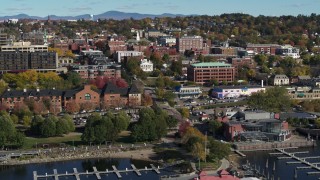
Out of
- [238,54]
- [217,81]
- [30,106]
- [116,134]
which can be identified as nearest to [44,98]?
[30,106]

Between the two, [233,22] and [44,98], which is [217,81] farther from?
[233,22]

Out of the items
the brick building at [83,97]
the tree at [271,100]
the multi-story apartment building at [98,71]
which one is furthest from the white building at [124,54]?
the tree at [271,100]

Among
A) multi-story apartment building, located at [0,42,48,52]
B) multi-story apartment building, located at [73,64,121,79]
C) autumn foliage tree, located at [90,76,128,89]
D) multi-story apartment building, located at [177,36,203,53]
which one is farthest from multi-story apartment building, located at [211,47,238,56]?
autumn foliage tree, located at [90,76,128,89]

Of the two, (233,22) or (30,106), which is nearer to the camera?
(30,106)

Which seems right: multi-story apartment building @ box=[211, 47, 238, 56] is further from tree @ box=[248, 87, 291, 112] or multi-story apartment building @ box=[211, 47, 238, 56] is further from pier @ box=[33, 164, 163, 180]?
pier @ box=[33, 164, 163, 180]

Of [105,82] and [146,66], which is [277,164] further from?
[146,66]

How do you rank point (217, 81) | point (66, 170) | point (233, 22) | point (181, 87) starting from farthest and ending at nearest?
1. point (233, 22)
2. point (217, 81)
3. point (181, 87)
4. point (66, 170)
